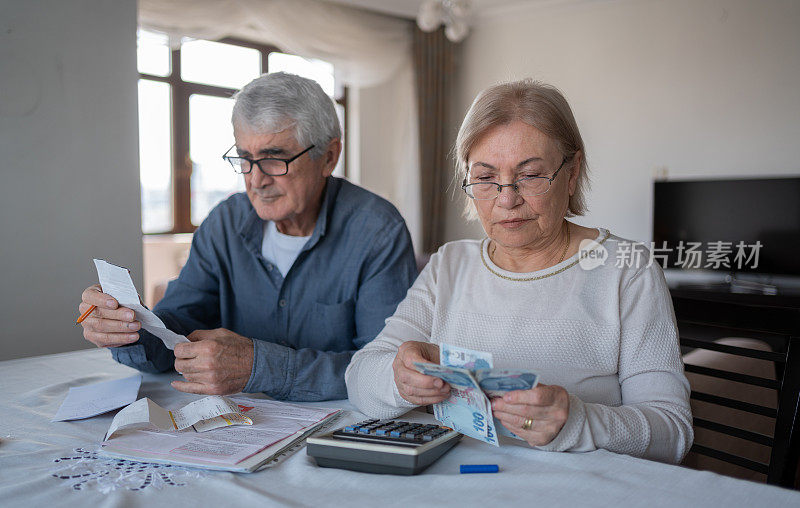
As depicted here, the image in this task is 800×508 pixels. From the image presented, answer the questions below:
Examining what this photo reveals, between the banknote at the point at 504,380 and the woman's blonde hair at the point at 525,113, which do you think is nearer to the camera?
the banknote at the point at 504,380

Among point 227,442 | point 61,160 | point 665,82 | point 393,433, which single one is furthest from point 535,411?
point 665,82

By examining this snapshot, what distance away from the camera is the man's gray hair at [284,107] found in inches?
63.1

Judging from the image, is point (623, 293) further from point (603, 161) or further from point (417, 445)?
point (603, 161)

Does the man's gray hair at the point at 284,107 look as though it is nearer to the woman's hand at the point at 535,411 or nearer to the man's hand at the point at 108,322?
the man's hand at the point at 108,322

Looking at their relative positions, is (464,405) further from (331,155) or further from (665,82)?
(665,82)

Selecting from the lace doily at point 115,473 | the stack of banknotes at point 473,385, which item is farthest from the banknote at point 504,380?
the lace doily at point 115,473

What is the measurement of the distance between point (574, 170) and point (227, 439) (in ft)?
2.82

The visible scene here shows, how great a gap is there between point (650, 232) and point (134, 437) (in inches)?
194

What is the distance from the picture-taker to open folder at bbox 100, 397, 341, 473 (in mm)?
934

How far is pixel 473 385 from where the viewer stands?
0.91 meters

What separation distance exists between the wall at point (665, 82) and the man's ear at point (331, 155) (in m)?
3.08

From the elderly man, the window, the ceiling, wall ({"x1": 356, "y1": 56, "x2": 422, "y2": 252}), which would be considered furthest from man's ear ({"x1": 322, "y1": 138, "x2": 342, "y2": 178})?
wall ({"x1": 356, "y1": 56, "x2": 422, "y2": 252})

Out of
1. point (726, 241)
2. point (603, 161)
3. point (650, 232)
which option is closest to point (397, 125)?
point (603, 161)

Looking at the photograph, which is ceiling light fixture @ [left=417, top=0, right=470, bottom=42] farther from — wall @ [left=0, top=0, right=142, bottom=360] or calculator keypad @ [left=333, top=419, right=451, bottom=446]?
calculator keypad @ [left=333, top=419, right=451, bottom=446]
